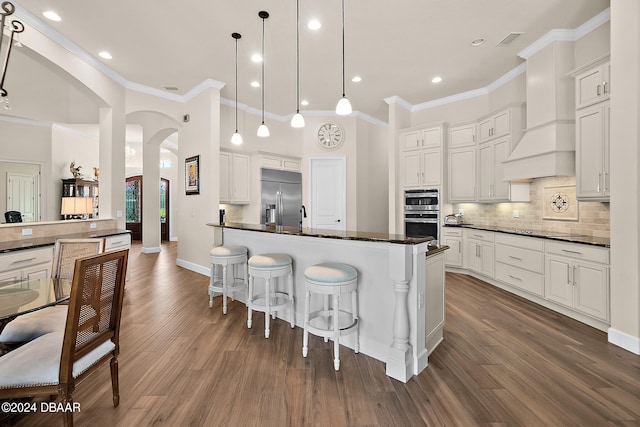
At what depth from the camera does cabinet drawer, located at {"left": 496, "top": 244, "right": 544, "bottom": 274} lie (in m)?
3.41

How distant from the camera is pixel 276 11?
3.09 metres

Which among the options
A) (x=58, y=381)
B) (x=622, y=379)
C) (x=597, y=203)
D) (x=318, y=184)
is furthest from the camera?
(x=318, y=184)

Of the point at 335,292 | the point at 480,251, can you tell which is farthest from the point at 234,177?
the point at 480,251

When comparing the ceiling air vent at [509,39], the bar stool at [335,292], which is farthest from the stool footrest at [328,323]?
the ceiling air vent at [509,39]

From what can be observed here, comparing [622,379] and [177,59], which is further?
[177,59]

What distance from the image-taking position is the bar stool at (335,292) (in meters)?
2.14

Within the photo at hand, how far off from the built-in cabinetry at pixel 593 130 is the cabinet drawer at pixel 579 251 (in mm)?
553

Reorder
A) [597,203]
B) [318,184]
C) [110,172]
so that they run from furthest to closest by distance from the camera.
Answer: [318,184]
[110,172]
[597,203]

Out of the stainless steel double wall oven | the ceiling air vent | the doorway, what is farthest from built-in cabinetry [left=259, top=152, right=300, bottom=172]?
the doorway

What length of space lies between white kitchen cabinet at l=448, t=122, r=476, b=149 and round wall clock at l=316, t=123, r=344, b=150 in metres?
2.21

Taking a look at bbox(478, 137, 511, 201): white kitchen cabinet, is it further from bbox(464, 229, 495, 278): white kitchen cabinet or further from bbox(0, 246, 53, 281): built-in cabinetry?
bbox(0, 246, 53, 281): built-in cabinetry

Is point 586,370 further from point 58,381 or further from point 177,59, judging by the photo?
point 177,59

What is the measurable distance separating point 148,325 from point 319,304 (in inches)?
70.7

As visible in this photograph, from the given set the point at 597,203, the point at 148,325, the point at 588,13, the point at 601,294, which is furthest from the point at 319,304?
the point at 588,13
